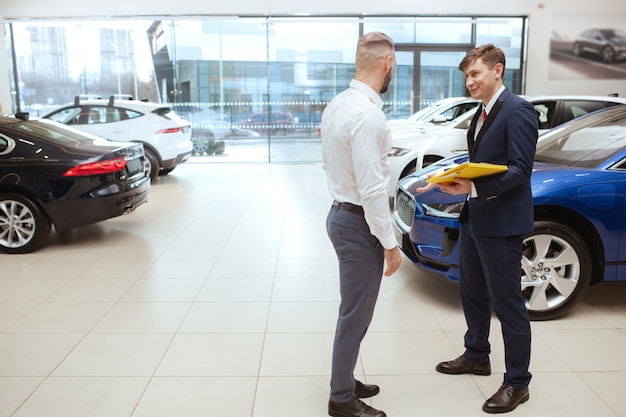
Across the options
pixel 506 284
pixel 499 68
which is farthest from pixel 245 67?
pixel 506 284

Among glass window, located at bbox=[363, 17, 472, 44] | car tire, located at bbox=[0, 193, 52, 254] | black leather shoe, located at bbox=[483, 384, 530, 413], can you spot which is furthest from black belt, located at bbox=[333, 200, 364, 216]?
glass window, located at bbox=[363, 17, 472, 44]

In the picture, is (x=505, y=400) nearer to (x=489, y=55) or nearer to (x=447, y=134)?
(x=489, y=55)

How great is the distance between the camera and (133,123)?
9609mm

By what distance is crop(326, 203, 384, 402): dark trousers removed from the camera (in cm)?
239

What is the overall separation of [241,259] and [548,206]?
268 centimetres

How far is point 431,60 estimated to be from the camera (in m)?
12.8

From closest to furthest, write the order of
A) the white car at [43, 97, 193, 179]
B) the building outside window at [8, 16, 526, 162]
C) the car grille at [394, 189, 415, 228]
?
the car grille at [394, 189, 415, 228]
the white car at [43, 97, 193, 179]
the building outside window at [8, 16, 526, 162]

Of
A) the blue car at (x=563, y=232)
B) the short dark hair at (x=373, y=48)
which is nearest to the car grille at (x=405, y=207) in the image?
the blue car at (x=563, y=232)

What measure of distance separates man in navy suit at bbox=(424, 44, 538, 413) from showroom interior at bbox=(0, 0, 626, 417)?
0.97 feet

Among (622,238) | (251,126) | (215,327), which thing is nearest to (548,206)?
(622,238)

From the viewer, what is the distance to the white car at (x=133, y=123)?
9.60 m

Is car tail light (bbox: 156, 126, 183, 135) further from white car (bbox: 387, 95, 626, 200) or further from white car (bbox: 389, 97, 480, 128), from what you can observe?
white car (bbox: 387, 95, 626, 200)

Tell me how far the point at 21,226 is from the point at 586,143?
4.88 meters

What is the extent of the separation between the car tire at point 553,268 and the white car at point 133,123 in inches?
287
